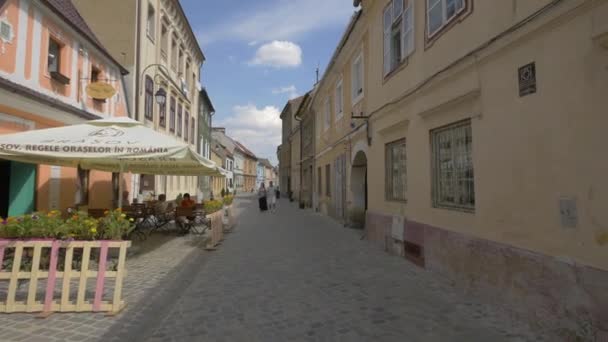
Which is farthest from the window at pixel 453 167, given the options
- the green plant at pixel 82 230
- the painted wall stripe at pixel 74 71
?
the painted wall stripe at pixel 74 71

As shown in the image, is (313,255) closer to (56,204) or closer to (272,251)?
(272,251)

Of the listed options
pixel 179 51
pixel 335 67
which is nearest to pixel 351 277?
pixel 335 67

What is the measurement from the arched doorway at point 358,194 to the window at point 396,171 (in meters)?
3.07

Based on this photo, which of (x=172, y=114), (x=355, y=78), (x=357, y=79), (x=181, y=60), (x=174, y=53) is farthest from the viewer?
(x=181, y=60)

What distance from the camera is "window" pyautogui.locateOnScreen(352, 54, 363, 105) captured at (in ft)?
36.2

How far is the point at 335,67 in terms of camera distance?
46.9 ft

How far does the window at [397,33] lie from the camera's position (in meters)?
7.24

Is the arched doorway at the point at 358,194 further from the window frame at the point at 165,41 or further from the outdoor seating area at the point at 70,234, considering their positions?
the window frame at the point at 165,41

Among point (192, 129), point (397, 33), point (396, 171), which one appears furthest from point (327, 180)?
point (192, 129)

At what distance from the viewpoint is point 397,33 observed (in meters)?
8.21

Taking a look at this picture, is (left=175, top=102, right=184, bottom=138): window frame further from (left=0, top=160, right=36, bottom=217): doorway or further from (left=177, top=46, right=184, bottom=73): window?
(left=0, top=160, right=36, bottom=217): doorway

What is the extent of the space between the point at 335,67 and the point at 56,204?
10374 mm

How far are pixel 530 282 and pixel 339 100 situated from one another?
37.6ft

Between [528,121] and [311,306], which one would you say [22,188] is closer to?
[311,306]
